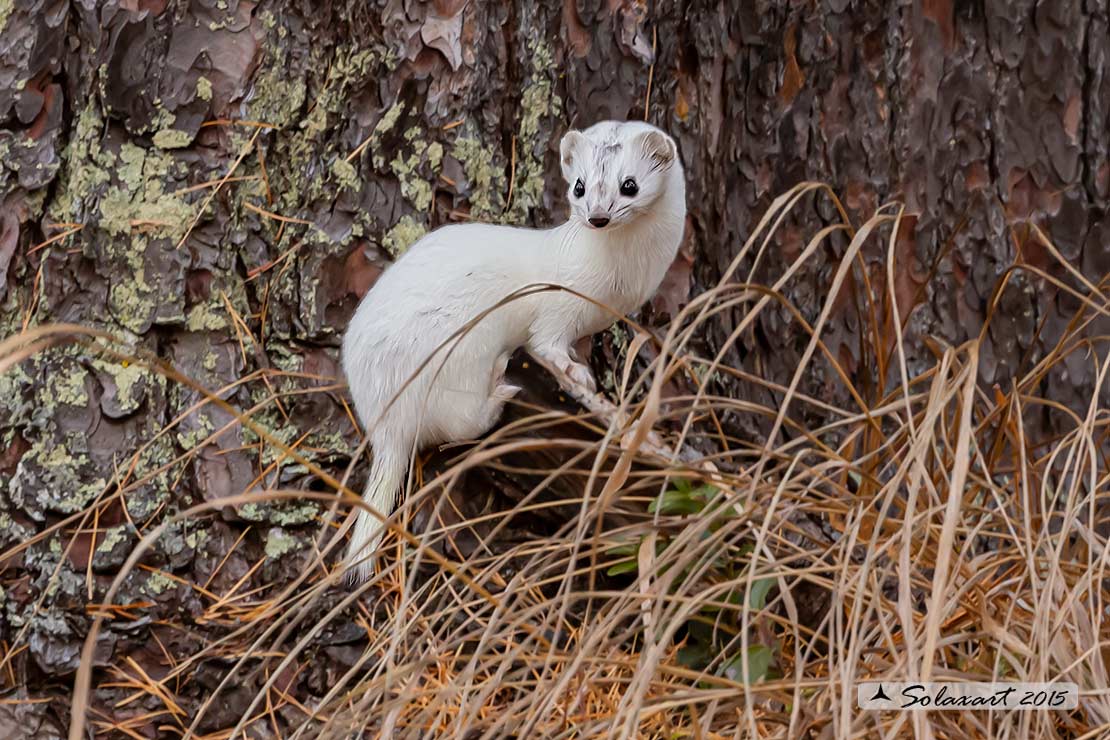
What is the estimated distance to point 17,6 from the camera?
1.62 meters

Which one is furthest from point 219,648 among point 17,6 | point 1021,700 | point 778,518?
point 1021,700

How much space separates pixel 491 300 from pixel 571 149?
22 centimetres

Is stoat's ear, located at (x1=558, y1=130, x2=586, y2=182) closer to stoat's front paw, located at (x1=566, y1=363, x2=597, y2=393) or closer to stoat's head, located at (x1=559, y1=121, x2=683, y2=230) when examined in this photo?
stoat's head, located at (x1=559, y1=121, x2=683, y2=230)

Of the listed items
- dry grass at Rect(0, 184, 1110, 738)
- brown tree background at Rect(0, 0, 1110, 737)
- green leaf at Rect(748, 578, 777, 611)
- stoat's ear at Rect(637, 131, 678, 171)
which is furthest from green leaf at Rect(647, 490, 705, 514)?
stoat's ear at Rect(637, 131, 678, 171)

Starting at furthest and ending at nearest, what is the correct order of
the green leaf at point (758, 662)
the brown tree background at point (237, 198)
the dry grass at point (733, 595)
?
the brown tree background at point (237, 198)
the green leaf at point (758, 662)
the dry grass at point (733, 595)

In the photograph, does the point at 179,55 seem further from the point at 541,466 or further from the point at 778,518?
the point at 778,518

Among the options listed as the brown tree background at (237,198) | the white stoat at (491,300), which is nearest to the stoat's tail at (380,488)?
the white stoat at (491,300)

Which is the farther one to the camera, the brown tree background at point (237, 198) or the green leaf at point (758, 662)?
the brown tree background at point (237, 198)

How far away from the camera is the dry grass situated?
1069 mm

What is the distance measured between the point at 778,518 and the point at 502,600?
1.18 ft

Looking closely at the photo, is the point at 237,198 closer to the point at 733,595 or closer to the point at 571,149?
the point at 571,149

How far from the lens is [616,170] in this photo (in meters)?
1.53

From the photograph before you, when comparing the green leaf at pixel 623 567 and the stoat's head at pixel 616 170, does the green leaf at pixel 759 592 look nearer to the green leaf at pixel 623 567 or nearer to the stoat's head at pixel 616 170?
the green leaf at pixel 623 567

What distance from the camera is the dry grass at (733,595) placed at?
3.51 feet
